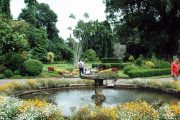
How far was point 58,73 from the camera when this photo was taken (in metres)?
37.4

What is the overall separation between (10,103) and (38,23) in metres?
59.9

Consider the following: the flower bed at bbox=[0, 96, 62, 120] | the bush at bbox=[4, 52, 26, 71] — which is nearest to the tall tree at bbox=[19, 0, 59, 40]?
the bush at bbox=[4, 52, 26, 71]

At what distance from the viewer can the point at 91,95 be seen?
2086cm

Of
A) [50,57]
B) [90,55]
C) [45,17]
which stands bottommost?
[50,57]

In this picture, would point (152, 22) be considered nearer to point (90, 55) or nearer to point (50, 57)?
point (50, 57)

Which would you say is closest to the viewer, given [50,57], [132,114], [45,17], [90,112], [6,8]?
[132,114]

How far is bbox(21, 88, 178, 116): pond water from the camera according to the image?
61.0 feet

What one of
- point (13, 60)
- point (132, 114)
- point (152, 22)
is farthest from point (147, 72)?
point (132, 114)

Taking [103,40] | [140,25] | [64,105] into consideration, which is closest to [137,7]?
[140,25]

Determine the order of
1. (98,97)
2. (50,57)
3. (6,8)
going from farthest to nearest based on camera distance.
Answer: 1. (50,57)
2. (6,8)
3. (98,97)

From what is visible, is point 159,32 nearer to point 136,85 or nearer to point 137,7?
point 137,7

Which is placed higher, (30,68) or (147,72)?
(30,68)

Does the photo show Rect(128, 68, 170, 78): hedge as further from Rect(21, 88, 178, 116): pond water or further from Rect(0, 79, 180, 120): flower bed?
Rect(0, 79, 180, 120): flower bed

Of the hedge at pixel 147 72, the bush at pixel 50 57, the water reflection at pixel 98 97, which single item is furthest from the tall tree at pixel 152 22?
the water reflection at pixel 98 97
